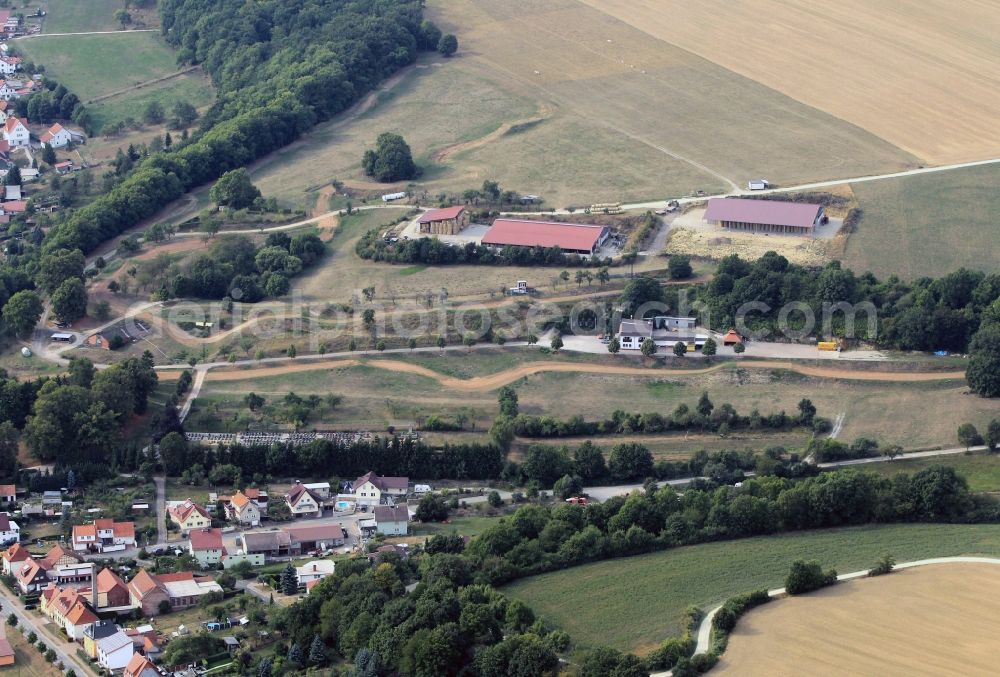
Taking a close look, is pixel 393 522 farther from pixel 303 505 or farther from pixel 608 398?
pixel 608 398

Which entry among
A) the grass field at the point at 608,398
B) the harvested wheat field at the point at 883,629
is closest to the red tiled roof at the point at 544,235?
the grass field at the point at 608,398

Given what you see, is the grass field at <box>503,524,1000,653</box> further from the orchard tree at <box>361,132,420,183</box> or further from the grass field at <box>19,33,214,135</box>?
the grass field at <box>19,33,214,135</box>

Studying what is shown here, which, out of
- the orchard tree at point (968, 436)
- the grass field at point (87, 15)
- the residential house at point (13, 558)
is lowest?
the residential house at point (13, 558)

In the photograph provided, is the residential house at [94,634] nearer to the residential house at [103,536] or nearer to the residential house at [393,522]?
the residential house at [103,536]

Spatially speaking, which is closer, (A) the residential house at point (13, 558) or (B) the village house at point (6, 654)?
(B) the village house at point (6, 654)

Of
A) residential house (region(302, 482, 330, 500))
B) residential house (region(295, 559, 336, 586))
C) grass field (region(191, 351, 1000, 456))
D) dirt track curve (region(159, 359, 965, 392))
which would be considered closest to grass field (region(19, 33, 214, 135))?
dirt track curve (region(159, 359, 965, 392))

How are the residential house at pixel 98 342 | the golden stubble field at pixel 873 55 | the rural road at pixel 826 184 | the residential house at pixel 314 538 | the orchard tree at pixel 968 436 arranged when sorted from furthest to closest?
the golden stubble field at pixel 873 55 → the rural road at pixel 826 184 → the residential house at pixel 98 342 → the orchard tree at pixel 968 436 → the residential house at pixel 314 538

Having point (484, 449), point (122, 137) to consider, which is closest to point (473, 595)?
point (484, 449)
